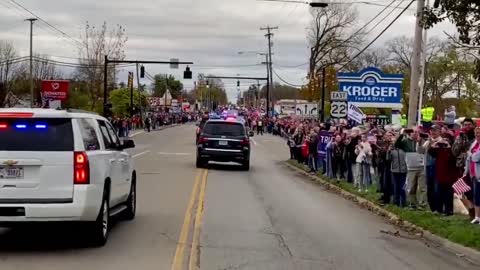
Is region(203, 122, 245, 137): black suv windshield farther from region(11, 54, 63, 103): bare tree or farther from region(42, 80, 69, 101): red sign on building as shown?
region(11, 54, 63, 103): bare tree

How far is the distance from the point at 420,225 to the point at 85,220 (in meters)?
6.28

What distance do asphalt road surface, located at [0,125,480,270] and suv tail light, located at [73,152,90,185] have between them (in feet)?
3.19

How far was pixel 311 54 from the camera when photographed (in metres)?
89.9

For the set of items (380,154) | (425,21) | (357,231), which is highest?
(425,21)

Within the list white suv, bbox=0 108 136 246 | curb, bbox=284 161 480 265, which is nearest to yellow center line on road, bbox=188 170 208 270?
white suv, bbox=0 108 136 246

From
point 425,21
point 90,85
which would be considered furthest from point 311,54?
point 425,21

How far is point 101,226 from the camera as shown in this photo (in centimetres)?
1030

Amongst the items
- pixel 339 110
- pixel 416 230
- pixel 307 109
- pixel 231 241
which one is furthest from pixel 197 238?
pixel 307 109

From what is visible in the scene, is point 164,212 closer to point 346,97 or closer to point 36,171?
point 36,171

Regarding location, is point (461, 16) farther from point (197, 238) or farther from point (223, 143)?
point (223, 143)

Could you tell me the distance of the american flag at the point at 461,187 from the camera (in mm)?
13273

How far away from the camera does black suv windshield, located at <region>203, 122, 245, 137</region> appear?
2872cm

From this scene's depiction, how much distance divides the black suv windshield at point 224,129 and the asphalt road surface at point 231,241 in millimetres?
10041

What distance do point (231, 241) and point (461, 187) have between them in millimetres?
4611
